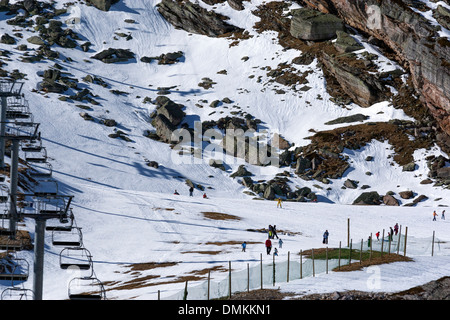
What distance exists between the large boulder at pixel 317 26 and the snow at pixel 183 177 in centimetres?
530

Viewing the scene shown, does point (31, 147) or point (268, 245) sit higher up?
point (31, 147)

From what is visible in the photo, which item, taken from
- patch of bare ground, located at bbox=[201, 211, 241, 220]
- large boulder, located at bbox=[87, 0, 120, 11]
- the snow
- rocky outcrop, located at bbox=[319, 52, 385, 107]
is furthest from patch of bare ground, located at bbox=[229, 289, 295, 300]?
large boulder, located at bbox=[87, 0, 120, 11]

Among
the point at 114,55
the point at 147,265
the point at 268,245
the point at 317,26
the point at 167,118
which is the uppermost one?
the point at 317,26

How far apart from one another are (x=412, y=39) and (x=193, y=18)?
5066 cm

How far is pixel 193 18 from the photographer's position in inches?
5197

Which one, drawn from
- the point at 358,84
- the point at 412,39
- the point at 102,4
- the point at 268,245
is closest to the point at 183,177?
the point at 358,84

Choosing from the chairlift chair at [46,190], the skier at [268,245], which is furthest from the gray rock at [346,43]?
the skier at [268,245]

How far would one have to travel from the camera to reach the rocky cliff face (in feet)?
308

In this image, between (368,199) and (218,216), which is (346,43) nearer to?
(368,199)

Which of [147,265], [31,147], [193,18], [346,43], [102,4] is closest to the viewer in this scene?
[31,147]

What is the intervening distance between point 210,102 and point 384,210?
5074 centimetres

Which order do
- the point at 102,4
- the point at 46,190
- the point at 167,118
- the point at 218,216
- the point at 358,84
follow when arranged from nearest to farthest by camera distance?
1. the point at 46,190
2. the point at 218,216
3. the point at 167,118
4. the point at 358,84
5. the point at 102,4

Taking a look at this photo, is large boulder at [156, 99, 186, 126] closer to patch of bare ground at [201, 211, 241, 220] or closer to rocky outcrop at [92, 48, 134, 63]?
rocky outcrop at [92, 48, 134, 63]
